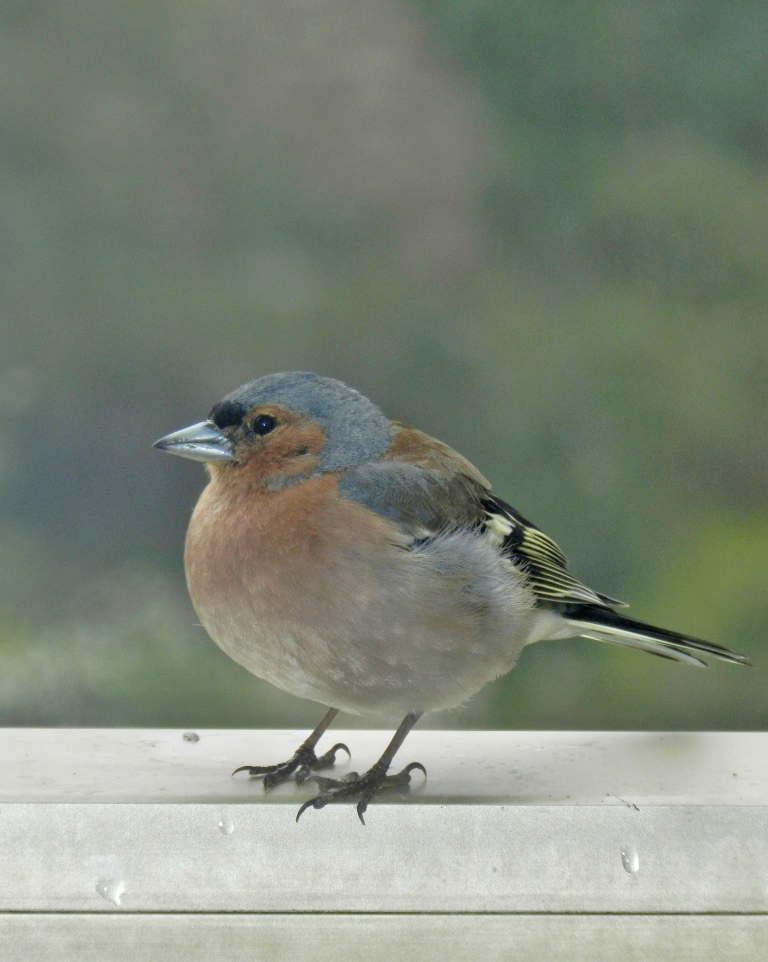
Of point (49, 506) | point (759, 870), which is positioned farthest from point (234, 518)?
point (49, 506)

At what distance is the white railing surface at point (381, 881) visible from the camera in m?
1.33

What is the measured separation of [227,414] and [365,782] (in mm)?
472

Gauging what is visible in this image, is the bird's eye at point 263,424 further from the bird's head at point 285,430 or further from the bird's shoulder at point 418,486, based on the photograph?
the bird's shoulder at point 418,486

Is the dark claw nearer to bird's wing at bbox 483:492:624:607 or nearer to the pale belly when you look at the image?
the pale belly

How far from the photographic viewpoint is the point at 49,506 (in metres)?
3.30

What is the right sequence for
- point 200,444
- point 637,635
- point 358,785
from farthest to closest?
point 637,635 → point 200,444 → point 358,785

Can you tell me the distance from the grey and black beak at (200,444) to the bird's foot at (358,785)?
400 millimetres

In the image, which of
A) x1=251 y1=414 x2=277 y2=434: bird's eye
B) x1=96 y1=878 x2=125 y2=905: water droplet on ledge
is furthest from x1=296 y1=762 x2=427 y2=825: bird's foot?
x1=251 y1=414 x2=277 y2=434: bird's eye

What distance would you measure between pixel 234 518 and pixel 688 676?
80.8 inches

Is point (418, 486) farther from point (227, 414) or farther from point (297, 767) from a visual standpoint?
point (297, 767)

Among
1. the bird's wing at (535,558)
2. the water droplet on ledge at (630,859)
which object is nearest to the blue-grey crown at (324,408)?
the bird's wing at (535,558)

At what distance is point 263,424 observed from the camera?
1.67 meters

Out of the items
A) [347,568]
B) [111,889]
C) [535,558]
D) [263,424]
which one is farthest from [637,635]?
[111,889]

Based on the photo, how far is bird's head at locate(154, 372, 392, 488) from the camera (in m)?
1.66
